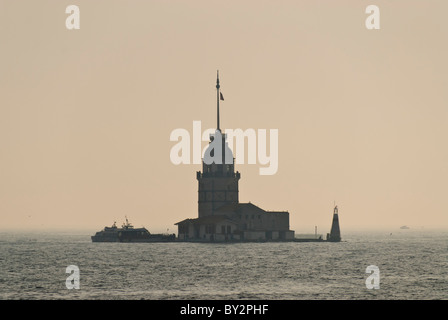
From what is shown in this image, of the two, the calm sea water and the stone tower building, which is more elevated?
the stone tower building

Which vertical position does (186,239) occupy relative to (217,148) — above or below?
below

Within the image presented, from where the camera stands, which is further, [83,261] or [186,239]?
[186,239]

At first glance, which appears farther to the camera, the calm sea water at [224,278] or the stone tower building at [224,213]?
the stone tower building at [224,213]

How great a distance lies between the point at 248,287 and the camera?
76.8m

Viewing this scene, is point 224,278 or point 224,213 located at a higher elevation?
point 224,213

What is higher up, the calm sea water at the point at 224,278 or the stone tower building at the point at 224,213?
the stone tower building at the point at 224,213

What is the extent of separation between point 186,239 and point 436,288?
11661 centimetres

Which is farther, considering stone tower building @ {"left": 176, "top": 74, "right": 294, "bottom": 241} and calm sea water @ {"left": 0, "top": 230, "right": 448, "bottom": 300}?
stone tower building @ {"left": 176, "top": 74, "right": 294, "bottom": 241}

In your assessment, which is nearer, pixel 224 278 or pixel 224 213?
pixel 224 278
